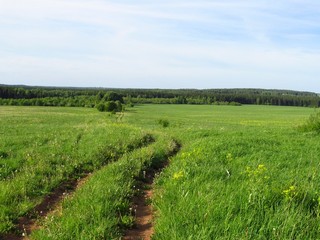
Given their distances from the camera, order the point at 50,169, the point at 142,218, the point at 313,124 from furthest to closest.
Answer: the point at 313,124
the point at 50,169
the point at 142,218

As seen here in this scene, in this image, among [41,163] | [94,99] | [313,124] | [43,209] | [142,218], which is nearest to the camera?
[142,218]

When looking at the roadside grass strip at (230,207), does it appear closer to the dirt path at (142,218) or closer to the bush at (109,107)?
the dirt path at (142,218)

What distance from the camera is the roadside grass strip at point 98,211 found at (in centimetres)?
493

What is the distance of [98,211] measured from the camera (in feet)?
18.2

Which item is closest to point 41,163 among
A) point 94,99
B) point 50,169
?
point 50,169

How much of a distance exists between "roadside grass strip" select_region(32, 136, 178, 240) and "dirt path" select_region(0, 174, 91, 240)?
0.79 ft

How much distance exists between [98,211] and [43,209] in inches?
54.8

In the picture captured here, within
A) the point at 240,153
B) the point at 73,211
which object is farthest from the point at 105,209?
the point at 240,153

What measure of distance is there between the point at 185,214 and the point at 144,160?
4.52 meters

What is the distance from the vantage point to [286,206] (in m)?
5.18

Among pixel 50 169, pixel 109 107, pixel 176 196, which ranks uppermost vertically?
pixel 176 196

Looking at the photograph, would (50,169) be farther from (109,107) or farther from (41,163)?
(109,107)

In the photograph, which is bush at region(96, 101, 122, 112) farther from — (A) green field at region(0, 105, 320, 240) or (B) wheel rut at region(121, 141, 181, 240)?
(B) wheel rut at region(121, 141, 181, 240)

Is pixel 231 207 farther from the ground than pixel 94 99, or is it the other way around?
pixel 231 207
